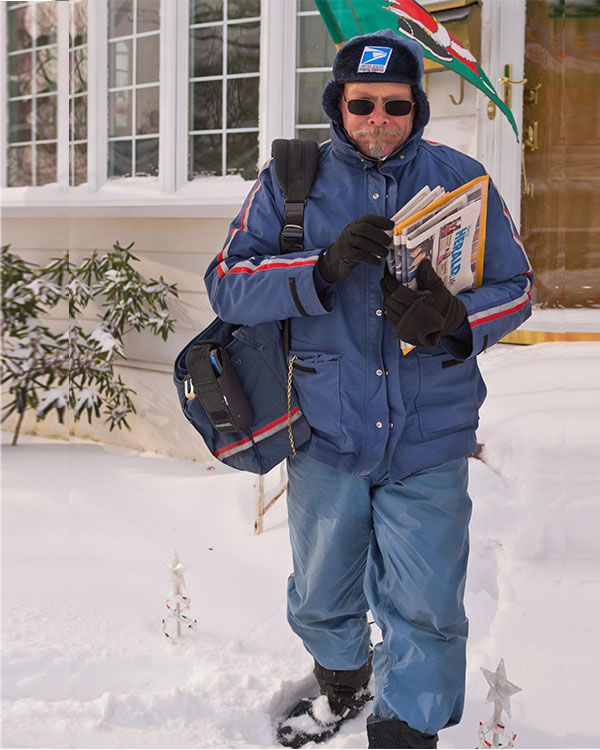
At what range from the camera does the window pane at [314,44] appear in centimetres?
240

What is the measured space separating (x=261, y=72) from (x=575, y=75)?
93 centimetres

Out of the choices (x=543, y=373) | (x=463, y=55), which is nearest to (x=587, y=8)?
(x=463, y=55)

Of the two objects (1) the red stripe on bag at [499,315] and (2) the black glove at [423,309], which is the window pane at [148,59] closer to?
(2) the black glove at [423,309]

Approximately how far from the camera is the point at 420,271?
63.5 inches

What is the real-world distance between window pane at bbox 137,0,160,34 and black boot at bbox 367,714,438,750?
206 centimetres

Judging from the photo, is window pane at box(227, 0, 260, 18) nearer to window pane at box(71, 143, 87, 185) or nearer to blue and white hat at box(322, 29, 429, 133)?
window pane at box(71, 143, 87, 185)

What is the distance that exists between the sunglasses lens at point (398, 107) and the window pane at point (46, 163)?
1.64 metres

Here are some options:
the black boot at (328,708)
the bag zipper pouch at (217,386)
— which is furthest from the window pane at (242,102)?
the black boot at (328,708)

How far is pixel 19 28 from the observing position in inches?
114

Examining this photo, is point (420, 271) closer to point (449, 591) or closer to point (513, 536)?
point (449, 591)

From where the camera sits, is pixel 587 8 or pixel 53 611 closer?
pixel 587 8

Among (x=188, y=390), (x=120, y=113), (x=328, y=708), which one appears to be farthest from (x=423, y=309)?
(x=120, y=113)

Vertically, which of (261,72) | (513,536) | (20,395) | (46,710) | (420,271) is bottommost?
(46,710)

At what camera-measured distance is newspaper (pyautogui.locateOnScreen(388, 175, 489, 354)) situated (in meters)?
1.57
